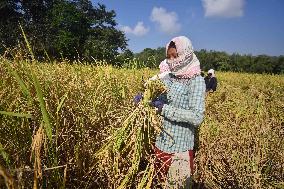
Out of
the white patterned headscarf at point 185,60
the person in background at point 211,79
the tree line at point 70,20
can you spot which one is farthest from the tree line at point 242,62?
the white patterned headscarf at point 185,60

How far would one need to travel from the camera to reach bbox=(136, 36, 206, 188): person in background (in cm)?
241

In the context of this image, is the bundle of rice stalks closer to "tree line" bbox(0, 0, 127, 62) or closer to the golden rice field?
the golden rice field

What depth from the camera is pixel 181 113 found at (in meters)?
2.40

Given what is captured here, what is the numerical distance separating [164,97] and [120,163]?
1.94 ft

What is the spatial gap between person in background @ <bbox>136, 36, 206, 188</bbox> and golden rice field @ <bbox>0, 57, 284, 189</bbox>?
0.15 meters

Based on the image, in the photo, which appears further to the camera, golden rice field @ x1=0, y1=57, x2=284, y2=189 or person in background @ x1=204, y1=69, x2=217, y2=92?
person in background @ x1=204, y1=69, x2=217, y2=92

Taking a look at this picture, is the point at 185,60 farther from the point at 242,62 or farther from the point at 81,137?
the point at 242,62

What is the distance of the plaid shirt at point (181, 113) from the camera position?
2400 millimetres

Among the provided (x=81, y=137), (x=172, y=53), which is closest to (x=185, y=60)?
(x=172, y=53)

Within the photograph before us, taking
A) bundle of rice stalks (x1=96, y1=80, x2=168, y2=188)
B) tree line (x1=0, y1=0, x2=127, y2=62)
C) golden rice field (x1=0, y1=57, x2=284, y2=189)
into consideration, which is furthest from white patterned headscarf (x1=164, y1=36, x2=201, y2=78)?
tree line (x1=0, y1=0, x2=127, y2=62)

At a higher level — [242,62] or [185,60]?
[185,60]

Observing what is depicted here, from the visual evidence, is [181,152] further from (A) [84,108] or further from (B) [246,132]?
(B) [246,132]

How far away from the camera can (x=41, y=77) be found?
2418 mm

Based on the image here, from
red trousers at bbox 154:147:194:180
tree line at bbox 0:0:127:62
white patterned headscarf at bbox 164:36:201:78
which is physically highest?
tree line at bbox 0:0:127:62
